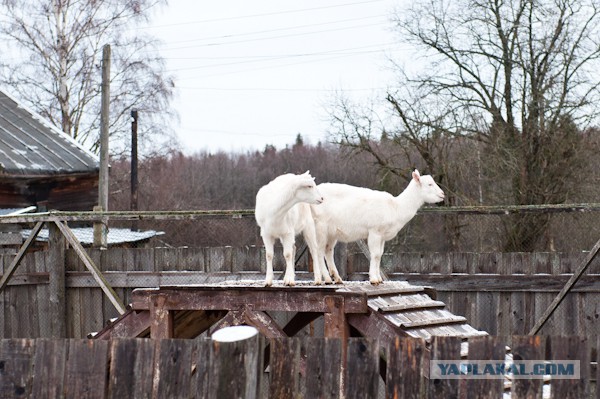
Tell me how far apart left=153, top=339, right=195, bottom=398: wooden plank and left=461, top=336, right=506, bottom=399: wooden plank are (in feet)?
4.23

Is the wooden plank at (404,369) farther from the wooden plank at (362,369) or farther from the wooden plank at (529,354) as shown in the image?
the wooden plank at (529,354)

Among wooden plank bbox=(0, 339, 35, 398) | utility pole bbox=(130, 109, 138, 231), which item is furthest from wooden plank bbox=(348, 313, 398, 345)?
utility pole bbox=(130, 109, 138, 231)

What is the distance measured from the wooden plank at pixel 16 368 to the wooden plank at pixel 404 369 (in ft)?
5.70

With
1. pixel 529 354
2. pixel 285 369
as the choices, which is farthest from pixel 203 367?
pixel 529 354

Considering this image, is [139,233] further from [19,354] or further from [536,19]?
[19,354]

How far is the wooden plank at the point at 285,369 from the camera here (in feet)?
15.8

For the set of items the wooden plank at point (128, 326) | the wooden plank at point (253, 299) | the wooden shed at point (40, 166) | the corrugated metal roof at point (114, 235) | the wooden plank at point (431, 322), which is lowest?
the wooden plank at point (128, 326)

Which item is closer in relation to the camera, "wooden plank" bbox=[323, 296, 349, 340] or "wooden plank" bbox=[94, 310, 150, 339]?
"wooden plank" bbox=[323, 296, 349, 340]

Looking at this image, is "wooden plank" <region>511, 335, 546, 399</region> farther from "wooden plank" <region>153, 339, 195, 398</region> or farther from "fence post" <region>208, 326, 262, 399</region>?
"wooden plank" <region>153, 339, 195, 398</region>

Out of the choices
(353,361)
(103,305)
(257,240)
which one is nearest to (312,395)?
(353,361)

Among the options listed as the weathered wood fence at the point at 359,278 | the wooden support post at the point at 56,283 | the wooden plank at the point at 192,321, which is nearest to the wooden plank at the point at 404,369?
the wooden plank at the point at 192,321

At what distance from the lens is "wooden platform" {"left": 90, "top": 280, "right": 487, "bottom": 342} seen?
24.5ft

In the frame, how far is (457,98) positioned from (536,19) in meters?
2.32

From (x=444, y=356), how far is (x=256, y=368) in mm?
848
